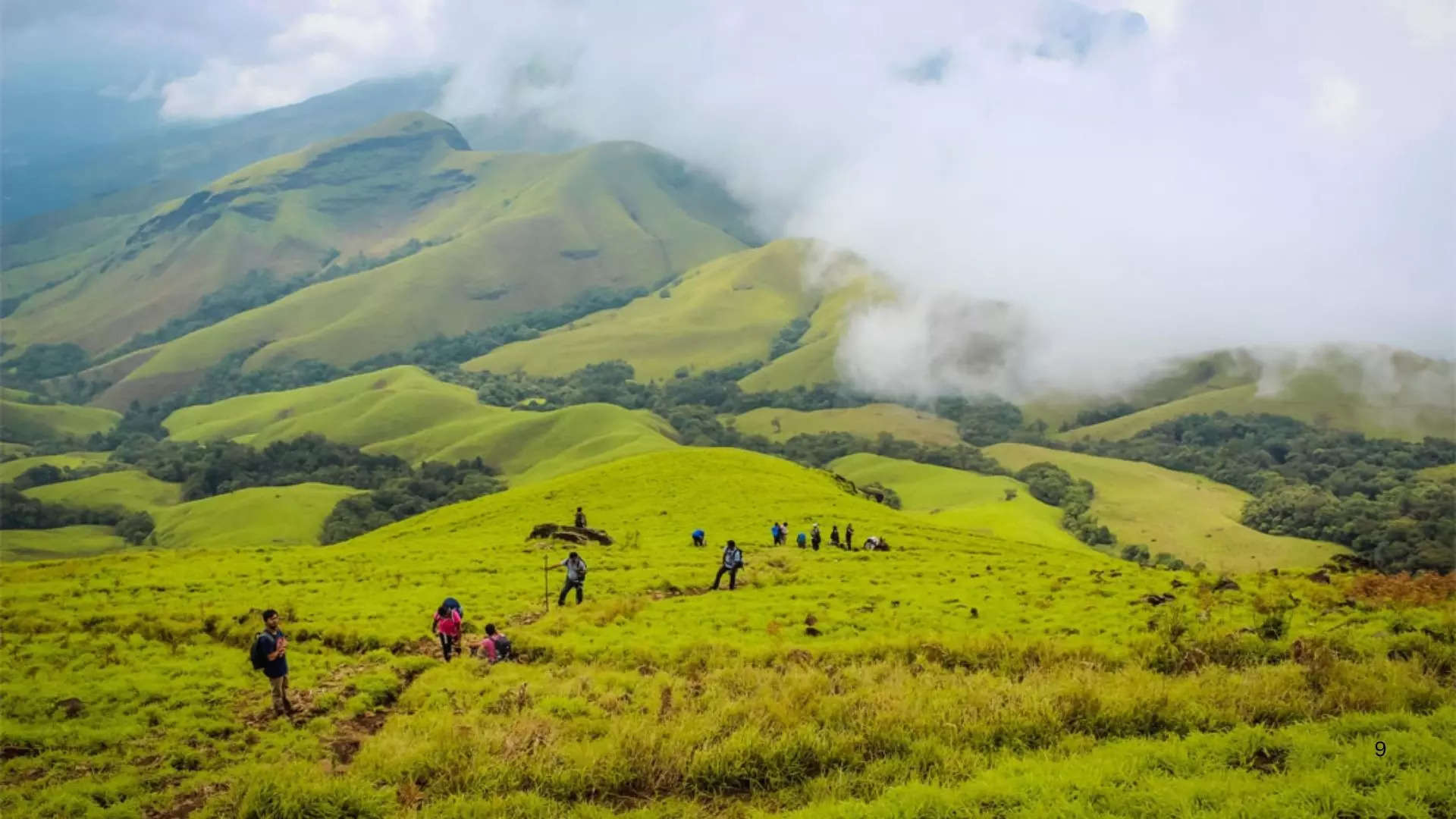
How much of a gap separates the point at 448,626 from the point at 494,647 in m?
1.71

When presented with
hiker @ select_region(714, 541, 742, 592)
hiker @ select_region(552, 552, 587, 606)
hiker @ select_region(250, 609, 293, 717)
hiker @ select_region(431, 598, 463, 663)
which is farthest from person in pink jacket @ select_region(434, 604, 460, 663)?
hiker @ select_region(714, 541, 742, 592)

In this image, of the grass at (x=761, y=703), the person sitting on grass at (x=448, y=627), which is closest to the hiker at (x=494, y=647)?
the grass at (x=761, y=703)

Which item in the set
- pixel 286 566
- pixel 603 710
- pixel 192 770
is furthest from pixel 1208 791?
pixel 286 566

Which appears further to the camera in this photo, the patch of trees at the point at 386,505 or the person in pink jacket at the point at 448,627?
the patch of trees at the point at 386,505

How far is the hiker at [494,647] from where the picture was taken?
27.0m

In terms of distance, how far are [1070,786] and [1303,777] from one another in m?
3.86

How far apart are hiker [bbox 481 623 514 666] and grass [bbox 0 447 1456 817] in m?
0.86

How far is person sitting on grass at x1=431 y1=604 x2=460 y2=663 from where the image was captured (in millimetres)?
27453

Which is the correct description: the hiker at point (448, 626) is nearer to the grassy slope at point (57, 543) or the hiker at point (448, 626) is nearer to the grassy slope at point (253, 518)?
the grassy slope at point (253, 518)

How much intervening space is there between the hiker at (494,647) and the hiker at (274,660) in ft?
19.7

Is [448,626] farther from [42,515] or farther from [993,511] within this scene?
[42,515]

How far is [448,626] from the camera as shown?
90.1ft

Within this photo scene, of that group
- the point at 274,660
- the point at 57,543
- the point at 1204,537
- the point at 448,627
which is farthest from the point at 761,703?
the point at 57,543

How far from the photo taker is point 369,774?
16.8m
